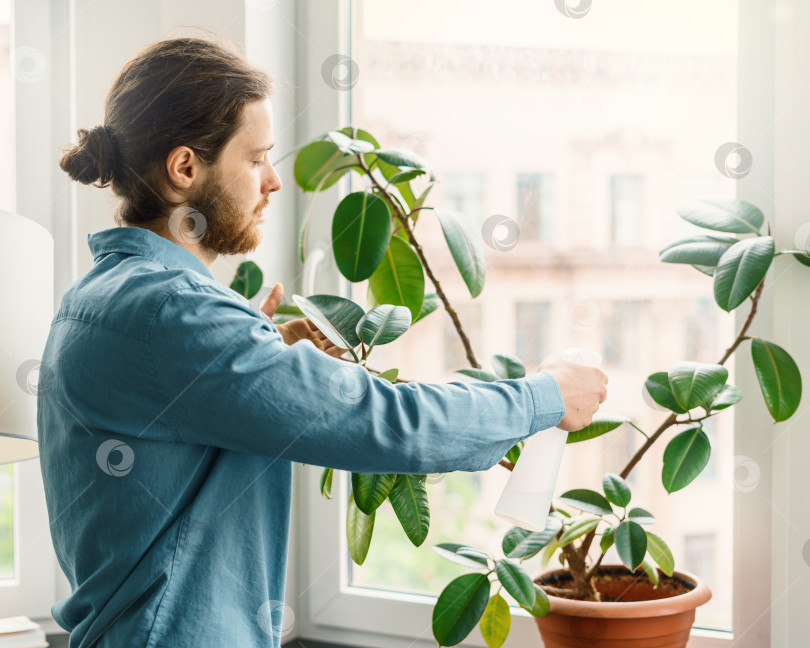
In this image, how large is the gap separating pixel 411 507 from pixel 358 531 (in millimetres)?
115

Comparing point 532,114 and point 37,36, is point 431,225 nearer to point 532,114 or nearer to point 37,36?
point 532,114

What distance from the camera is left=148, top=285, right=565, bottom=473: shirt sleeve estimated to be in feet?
2.51

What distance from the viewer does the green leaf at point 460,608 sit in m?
1.11

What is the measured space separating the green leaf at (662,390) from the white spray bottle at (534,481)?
21 centimetres

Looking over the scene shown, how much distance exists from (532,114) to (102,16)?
0.89m

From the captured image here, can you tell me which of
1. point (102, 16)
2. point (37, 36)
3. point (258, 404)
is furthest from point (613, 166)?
point (37, 36)

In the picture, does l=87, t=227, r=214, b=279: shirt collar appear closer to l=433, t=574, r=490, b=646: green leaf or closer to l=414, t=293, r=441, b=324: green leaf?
l=414, t=293, r=441, b=324: green leaf

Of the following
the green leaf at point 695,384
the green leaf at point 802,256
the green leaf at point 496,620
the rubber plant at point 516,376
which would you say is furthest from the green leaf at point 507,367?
the green leaf at point 802,256

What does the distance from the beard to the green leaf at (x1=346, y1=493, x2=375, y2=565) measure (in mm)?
414

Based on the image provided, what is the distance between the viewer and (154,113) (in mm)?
965

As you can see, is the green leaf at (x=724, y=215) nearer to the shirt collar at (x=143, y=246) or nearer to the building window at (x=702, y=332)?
the building window at (x=702, y=332)

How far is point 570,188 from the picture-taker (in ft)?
4.87

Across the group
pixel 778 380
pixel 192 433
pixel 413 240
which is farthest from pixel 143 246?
pixel 778 380

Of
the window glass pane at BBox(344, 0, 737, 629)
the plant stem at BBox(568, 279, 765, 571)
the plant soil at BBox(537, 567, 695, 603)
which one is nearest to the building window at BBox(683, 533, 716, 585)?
the window glass pane at BBox(344, 0, 737, 629)
